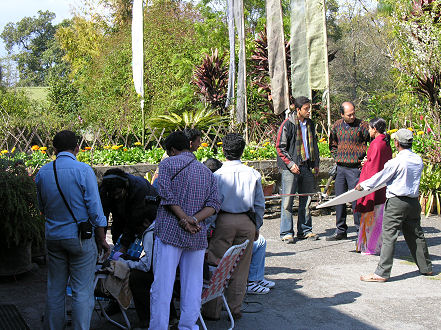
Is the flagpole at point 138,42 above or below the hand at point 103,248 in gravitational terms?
above

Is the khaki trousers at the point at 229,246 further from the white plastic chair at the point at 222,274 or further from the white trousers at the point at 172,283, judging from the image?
the white trousers at the point at 172,283

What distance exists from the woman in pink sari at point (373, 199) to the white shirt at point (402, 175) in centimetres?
107

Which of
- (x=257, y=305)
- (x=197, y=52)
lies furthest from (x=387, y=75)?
(x=257, y=305)

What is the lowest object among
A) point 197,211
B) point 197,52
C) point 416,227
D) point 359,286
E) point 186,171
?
point 359,286

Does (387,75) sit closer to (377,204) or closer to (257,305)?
(377,204)

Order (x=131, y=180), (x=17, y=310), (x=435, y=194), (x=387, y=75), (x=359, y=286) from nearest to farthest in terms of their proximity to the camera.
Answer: (x=131, y=180) → (x=17, y=310) → (x=359, y=286) → (x=435, y=194) → (x=387, y=75)

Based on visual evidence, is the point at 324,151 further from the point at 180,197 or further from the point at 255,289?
the point at 180,197

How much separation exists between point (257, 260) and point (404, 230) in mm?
1905

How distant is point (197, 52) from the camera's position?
72.8 ft

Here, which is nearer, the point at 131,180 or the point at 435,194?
the point at 131,180

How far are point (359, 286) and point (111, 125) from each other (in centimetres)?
1371

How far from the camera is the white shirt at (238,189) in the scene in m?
5.13

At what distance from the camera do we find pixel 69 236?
4344mm

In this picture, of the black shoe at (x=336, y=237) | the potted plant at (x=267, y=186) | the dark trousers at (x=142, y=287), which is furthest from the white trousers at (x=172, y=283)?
the potted plant at (x=267, y=186)
